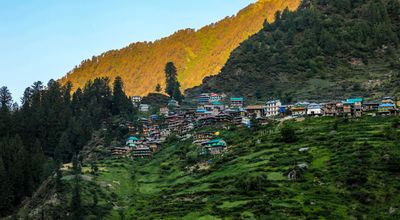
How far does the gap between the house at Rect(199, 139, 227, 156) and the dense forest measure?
35.6 m

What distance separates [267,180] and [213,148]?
3635 centimetres

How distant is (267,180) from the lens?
110312 mm

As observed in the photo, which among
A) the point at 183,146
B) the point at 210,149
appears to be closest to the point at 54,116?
the point at 183,146

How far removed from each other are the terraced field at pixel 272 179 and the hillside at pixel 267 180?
0.55 ft

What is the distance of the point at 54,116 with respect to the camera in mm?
185125

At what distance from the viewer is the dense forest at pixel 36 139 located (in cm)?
14362

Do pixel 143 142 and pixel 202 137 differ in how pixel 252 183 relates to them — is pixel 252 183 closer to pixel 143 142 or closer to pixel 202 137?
pixel 202 137

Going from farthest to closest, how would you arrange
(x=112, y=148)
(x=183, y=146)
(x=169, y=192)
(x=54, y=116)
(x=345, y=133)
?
(x=54, y=116)
(x=112, y=148)
(x=183, y=146)
(x=345, y=133)
(x=169, y=192)

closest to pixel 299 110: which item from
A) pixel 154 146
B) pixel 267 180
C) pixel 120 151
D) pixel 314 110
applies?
pixel 314 110

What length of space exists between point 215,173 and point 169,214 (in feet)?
82.0

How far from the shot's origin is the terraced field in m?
96.2

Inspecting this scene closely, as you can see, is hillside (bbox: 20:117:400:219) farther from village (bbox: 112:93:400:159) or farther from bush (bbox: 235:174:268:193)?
village (bbox: 112:93:400:159)

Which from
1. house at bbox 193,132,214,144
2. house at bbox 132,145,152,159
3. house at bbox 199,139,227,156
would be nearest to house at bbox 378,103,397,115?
house at bbox 199,139,227,156

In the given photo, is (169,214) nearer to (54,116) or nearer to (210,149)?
(210,149)
